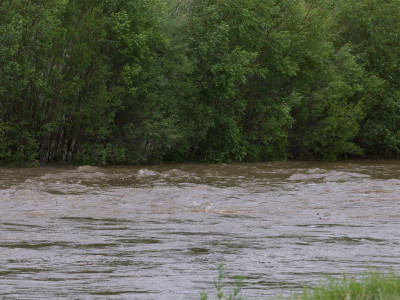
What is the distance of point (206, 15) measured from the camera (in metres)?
33.2

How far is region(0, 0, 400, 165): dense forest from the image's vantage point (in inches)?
1115

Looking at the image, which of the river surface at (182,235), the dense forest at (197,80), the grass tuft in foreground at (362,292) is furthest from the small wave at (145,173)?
the grass tuft in foreground at (362,292)

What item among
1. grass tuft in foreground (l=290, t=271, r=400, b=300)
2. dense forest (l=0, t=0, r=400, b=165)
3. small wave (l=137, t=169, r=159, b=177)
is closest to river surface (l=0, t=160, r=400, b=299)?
grass tuft in foreground (l=290, t=271, r=400, b=300)

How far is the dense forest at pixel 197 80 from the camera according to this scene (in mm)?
28328

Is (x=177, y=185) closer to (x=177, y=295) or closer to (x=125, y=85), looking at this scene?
(x=125, y=85)

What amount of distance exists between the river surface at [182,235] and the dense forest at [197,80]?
647 cm

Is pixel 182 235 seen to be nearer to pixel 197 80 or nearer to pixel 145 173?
pixel 145 173

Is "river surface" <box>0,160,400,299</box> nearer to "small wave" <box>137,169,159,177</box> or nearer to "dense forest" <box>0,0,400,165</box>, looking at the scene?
"small wave" <box>137,169,159,177</box>

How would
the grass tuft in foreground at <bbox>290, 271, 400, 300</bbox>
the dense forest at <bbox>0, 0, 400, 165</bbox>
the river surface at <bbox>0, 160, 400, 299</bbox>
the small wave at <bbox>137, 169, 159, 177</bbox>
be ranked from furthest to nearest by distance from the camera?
1. the dense forest at <bbox>0, 0, 400, 165</bbox>
2. the small wave at <bbox>137, 169, 159, 177</bbox>
3. the river surface at <bbox>0, 160, 400, 299</bbox>
4. the grass tuft in foreground at <bbox>290, 271, 400, 300</bbox>

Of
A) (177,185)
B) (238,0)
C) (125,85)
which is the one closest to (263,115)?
(238,0)

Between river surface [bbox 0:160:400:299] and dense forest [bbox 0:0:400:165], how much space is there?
255 inches

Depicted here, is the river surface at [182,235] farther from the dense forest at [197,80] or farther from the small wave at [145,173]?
the dense forest at [197,80]

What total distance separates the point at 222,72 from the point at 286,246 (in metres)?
23.6

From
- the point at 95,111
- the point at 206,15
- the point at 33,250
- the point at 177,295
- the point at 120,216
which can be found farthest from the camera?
the point at 206,15
